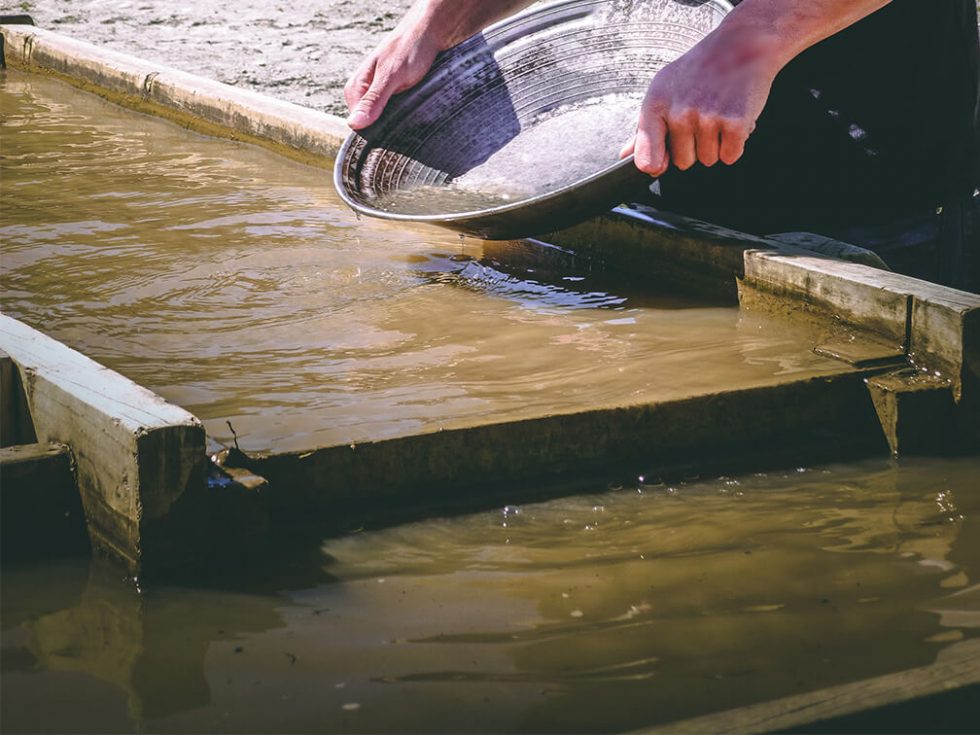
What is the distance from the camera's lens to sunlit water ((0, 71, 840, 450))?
2947 millimetres

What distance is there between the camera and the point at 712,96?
3.30 metres

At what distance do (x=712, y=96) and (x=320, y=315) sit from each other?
1.15m

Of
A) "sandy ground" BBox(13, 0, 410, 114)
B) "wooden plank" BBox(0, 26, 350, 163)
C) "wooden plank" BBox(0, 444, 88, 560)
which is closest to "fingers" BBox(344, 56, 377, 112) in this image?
"wooden plank" BBox(0, 26, 350, 163)

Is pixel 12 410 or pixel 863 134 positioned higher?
pixel 863 134

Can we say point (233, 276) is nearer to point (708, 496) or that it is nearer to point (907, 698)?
point (708, 496)

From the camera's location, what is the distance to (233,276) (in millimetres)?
4012

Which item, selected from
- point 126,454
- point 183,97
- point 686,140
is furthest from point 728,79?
point 183,97

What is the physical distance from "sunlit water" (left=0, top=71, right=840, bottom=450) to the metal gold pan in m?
0.23

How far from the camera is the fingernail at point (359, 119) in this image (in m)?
4.40

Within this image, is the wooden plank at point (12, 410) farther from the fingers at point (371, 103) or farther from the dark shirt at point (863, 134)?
the dark shirt at point (863, 134)

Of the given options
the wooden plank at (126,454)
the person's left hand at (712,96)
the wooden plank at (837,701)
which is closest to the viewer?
the wooden plank at (837,701)

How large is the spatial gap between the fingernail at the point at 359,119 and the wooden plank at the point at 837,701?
2824mm

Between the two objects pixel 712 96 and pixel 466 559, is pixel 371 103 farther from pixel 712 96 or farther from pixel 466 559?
pixel 466 559

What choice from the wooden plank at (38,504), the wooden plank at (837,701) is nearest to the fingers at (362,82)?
the wooden plank at (38,504)
